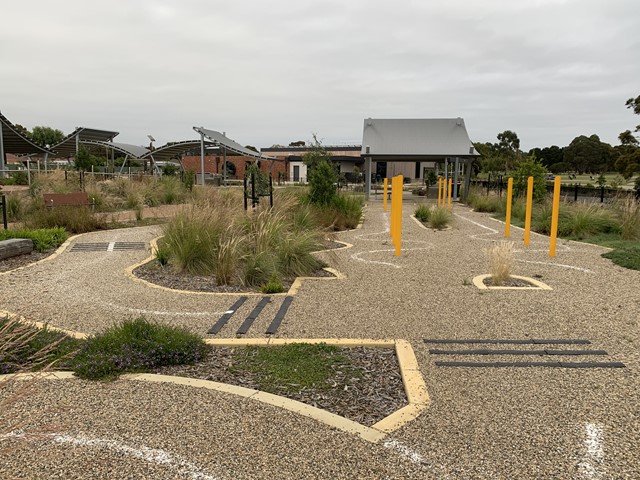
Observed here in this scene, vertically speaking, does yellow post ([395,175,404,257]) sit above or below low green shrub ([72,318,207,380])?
above

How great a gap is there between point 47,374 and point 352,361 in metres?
2.26

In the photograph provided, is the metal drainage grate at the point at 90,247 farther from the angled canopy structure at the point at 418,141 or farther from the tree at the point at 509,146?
the tree at the point at 509,146

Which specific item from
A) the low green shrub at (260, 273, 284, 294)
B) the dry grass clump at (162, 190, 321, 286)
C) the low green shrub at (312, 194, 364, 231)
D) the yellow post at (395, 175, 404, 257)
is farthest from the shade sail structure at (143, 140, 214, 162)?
the low green shrub at (260, 273, 284, 294)

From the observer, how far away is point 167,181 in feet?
71.1

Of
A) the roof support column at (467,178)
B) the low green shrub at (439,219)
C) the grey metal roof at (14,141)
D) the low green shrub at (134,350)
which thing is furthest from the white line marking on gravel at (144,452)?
the grey metal roof at (14,141)

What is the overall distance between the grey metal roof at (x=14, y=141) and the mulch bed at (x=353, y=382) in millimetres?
32544

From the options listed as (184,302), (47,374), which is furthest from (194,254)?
(47,374)

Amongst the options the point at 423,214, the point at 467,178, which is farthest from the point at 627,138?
the point at 423,214

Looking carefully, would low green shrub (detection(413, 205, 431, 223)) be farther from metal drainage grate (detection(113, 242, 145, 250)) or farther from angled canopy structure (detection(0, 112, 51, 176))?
angled canopy structure (detection(0, 112, 51, 176))

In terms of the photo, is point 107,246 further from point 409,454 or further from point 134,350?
point 409,454

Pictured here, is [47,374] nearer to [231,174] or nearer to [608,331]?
[608,331]

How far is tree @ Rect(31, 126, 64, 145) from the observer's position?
73750 mm

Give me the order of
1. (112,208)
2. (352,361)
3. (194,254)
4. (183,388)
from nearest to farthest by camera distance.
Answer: (183,388)
(352,361)
(194,254)
(112,208)

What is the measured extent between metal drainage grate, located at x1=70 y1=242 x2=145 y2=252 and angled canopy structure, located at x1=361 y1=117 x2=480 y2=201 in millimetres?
17761
